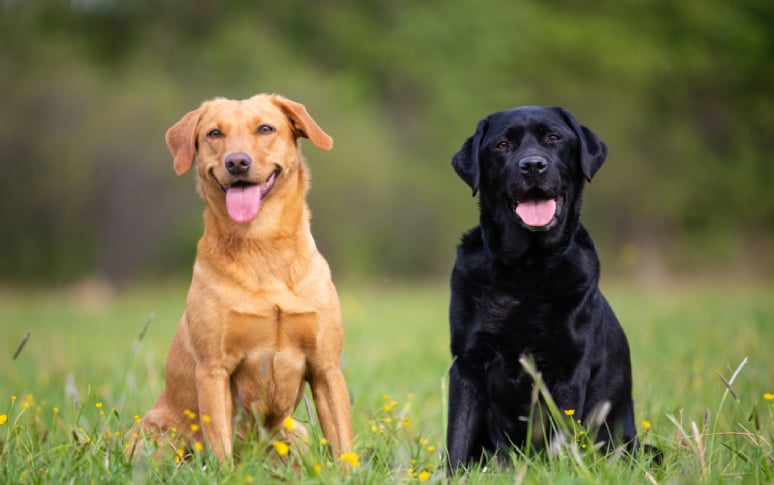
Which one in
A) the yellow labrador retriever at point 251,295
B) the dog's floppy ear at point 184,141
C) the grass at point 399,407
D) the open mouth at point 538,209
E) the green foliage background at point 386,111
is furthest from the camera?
the green foliage background at point 386,111

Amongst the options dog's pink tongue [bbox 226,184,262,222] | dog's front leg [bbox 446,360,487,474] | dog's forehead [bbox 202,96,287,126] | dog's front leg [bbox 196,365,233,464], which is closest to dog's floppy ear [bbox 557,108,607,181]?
dog's front leg [bbox 446,360,487,474]

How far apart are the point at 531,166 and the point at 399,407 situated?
70.5 inches

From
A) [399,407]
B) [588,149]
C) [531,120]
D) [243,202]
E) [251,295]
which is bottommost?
[399,407]

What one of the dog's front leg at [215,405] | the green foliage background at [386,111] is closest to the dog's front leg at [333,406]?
the dog's front leg at [215,405]

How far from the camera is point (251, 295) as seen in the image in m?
3.69

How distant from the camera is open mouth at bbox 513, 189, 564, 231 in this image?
12.3 ft

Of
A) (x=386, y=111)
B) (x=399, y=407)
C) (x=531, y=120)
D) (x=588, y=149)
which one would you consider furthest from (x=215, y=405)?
(x=386, y=111)

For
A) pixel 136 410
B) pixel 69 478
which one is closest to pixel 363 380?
pixel 136 410

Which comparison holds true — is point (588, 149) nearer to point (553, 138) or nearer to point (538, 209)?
point (553, 138)

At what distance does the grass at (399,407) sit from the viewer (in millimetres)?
3090

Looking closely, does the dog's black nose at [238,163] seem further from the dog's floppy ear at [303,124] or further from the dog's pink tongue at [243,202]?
the dog's floppy ear at [303,124]

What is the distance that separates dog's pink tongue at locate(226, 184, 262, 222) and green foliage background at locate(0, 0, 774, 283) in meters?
16.5

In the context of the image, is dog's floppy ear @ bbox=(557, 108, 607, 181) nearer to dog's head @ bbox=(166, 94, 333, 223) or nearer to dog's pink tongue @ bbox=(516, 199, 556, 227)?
dog's pink tongue @ bbox=(516, 199, 556, 227)

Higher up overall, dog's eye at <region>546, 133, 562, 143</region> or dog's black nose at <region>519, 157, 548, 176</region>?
dog's eye at <region>546, 133, 562, 143</region>
